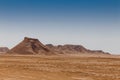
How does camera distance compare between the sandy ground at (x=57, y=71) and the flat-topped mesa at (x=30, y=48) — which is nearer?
the sandy ground at (x=57, y=71)

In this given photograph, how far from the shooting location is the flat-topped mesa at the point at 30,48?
162625 mm

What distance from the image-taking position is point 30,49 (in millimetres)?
164875

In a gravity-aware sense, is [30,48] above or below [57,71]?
above

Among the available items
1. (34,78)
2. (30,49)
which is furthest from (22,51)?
(34,78)

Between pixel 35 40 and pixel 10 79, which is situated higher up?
pixel 35 40

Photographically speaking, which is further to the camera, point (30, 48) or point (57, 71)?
point (30, 48)

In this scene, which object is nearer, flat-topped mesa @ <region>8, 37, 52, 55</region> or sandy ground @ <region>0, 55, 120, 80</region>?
sandy ground @ <region>0, 55, 120, 80</region>

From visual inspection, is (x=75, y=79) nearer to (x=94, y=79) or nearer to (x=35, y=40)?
(x=94, y=79)

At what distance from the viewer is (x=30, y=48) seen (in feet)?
545

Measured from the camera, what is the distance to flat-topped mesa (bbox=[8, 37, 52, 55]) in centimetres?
16262

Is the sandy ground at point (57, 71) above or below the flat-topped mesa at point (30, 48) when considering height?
below

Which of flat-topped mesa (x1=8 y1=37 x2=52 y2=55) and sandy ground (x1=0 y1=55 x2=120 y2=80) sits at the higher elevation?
flat-topped mesa (x1=8 y1=37 x2=52 y2=55)

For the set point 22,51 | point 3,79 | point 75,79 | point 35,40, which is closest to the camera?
point 3,79

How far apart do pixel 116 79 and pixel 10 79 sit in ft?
37.0
